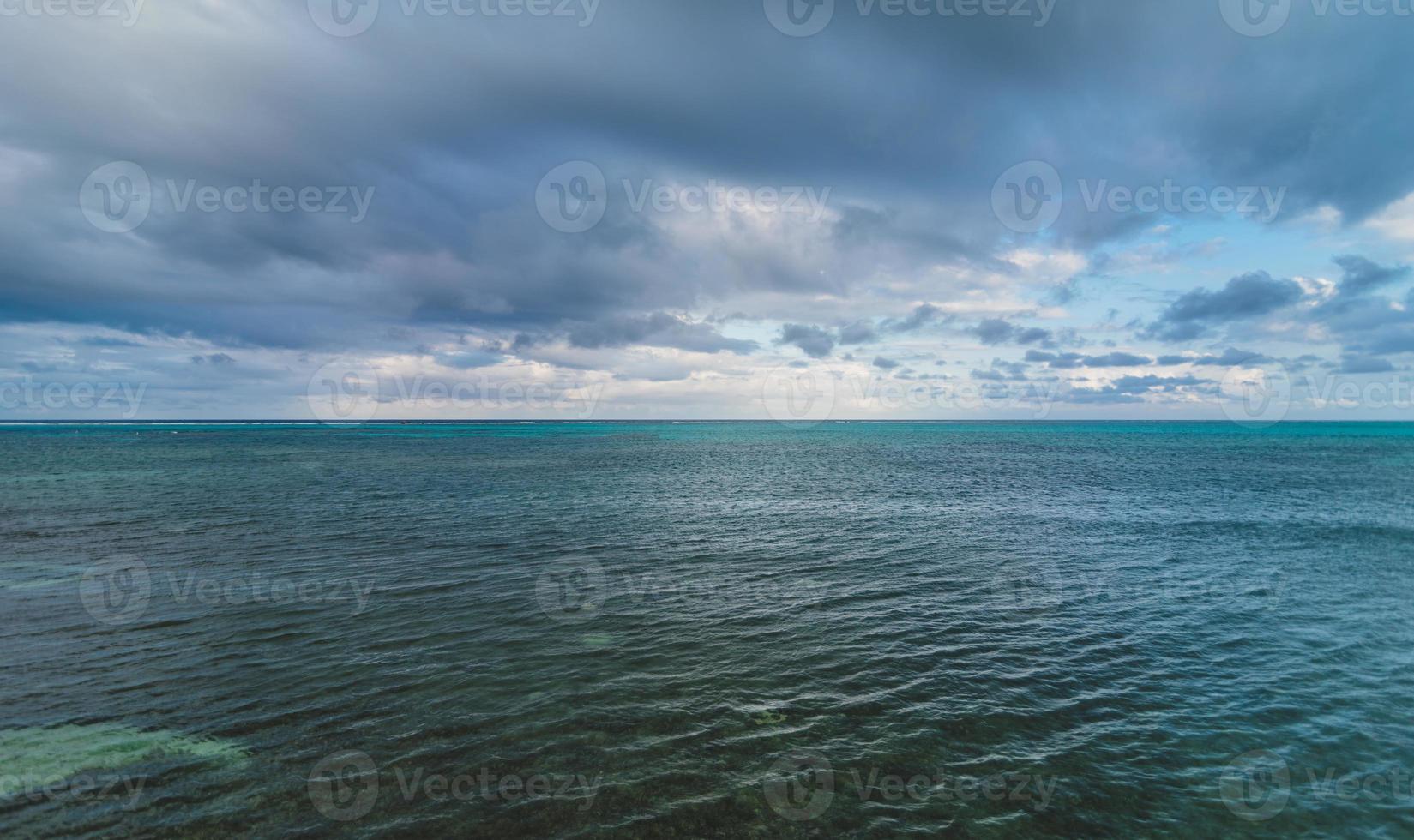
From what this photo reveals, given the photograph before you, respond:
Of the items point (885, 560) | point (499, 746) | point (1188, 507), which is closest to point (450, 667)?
point (499, 746)

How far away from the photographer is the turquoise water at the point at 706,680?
1355cm

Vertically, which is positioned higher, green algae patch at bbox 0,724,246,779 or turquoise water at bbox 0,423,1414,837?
green algae patch at bbox 0,724,246,779

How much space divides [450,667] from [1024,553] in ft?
113

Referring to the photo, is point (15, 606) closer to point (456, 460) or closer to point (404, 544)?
point (404, 544)

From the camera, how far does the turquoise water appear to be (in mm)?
13547

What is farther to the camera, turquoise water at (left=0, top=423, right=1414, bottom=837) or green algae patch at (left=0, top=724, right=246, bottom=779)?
green algae patch at (left=0, top=724, right=246, bottom=779)

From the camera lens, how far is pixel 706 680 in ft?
65.0

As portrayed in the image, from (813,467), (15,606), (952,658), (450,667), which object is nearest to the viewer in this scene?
(450,667)

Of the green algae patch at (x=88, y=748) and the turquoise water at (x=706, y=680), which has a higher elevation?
the green algae patch at (x=88, y=748)

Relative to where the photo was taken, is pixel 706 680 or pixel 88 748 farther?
pixel 706 680

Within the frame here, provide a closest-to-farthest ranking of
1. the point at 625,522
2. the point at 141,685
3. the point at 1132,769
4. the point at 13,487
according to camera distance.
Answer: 1. the point at 1132,769
2. the point at 141,685
3. the point at 625,522
4. the point at 13,487

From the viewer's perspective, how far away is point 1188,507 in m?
56.8

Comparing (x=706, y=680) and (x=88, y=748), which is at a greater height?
(x=88, y=748)

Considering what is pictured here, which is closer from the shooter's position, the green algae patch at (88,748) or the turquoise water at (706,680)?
the turquoise water at (706,680)
